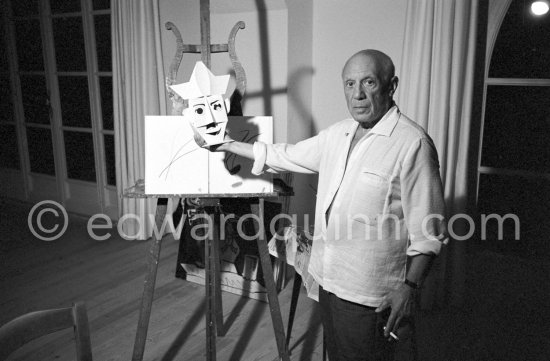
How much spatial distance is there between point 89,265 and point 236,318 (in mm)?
1237

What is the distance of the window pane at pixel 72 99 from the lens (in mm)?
4098

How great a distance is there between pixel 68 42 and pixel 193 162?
2.90 meters

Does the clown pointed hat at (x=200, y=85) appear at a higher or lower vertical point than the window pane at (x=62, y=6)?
lower

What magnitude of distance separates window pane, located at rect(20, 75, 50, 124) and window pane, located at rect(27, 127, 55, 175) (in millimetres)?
116

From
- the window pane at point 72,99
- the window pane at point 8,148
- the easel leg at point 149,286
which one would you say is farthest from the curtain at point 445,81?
the window pane at point 8,148

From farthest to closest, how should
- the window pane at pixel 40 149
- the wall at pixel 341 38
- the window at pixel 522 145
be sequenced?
the window pane at pixel 40 149, the wall at pixel 341 38, the window at pixel 522 145

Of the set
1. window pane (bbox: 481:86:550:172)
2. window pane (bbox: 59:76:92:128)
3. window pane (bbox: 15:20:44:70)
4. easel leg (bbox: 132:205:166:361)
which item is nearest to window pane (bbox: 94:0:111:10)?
window pane (bbox: 59:76:92:128)

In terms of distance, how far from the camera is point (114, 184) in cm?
405

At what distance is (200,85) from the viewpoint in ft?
5.32

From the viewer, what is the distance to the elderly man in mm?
1193

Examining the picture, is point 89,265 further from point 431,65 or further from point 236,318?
point 431,65

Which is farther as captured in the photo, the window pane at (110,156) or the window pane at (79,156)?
the window pane at (79,156)

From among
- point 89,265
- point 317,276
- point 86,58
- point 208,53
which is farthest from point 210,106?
point 86,58

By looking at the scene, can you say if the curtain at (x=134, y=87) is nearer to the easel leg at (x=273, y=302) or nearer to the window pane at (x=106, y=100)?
the window pane at (x=106, y=100)
